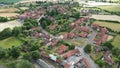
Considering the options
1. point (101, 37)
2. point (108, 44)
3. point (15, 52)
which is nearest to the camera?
point (15, 52)

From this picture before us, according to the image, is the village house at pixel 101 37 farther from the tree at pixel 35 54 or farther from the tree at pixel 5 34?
the tree at pixel 5 34

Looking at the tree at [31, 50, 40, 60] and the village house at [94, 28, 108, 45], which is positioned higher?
the tree at [31, 50, 40, 60]

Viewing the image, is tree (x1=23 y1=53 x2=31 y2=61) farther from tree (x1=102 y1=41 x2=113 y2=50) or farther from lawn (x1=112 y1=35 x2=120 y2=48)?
lawn (x1=112 y1=35 x2=120 y2=48)

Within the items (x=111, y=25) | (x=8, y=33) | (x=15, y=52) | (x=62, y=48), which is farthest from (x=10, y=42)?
(x=111, y=25)

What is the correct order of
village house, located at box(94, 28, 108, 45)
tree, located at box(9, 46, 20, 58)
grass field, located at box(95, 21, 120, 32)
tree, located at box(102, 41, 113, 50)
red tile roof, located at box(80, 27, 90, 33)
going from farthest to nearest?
1. grass field, located at box(95, 21, 120, 32)
2. red tile roof, located at box(80, 27, 90, 33)
3. village house, located at box(94, 28, 108, 45)
4. tree, located at box(102, 41, 113, 50)
5. tree, located at box(9, 46, 20, 58)

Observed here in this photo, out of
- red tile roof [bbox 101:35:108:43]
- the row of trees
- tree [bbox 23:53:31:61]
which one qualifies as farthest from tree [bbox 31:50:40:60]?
red tile roof [bbox 101:35:108:43]

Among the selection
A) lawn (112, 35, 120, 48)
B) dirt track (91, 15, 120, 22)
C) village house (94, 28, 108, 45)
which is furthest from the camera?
dirt track (91, 15, 120, 22)

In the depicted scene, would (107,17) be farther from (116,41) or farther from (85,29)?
(116,41)

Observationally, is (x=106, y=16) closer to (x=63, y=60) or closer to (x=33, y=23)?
(x=33, y=23)

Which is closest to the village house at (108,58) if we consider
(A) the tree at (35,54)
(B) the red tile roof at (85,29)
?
(B) the red tile roof at (85,29)
